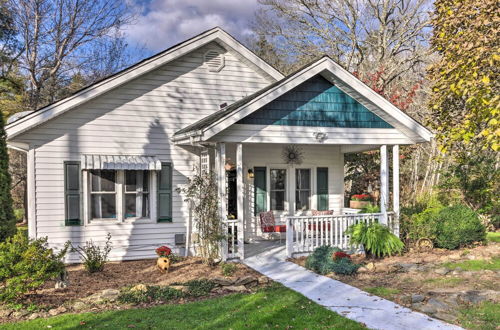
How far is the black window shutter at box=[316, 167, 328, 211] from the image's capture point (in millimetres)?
12883

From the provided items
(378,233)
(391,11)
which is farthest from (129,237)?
(391,11)

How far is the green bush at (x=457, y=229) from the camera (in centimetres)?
1056

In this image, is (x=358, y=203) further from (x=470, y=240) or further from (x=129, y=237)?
(x=129, y=237)

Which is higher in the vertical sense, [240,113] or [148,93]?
[148,93]

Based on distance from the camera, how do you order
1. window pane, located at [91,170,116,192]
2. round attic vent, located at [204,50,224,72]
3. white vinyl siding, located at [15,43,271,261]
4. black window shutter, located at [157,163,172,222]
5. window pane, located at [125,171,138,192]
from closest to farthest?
white vinyl siding, located at [15,43,271,261] → window pane, located at [91,170,116,192] → window pane, located at [125,171,138,192] → black window shutter, located at [157,163,172,222] → round attic vent, located at [204,50,224,72]

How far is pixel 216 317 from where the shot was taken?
18.9 ft

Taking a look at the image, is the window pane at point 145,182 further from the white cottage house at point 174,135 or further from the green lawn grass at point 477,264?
the green lawn grass at point 477,264

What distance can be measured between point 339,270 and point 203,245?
3.10 m

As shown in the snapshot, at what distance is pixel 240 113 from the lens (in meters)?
8.91

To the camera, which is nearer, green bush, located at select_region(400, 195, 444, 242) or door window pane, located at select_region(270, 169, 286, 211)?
green bush, located at select_region(400, 195, 444, 242)

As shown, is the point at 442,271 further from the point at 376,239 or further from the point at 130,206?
the point at 130,206

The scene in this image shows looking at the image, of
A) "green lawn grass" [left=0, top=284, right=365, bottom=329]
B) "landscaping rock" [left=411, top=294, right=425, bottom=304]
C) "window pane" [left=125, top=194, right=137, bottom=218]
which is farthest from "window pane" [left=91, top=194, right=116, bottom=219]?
"landscaping rock" [left=411, top=294, right=425, bottom=304]

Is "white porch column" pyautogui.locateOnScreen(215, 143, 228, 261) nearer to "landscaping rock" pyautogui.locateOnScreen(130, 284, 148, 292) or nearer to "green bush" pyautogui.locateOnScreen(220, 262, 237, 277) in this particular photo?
"green bush" pyautogui.locateOnScreen(220, 262, 237, 277)

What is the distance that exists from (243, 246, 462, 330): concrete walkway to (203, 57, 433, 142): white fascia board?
126 inches
